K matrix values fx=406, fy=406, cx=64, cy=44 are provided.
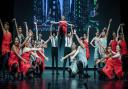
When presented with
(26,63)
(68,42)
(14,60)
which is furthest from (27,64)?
(68,42)

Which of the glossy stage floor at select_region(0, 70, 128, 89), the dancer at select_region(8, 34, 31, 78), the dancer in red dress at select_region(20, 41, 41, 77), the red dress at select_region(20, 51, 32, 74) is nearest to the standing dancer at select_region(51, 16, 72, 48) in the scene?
the dancer in red dress at select_region(20, 41, 41, 77)

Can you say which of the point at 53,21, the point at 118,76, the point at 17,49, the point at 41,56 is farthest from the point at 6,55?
the point at 53,21

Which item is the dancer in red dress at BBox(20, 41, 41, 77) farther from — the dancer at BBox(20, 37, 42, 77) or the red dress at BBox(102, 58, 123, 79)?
the red dress at BBox(102, 58, 123, 79)

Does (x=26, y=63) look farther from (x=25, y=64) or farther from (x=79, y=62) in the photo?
(x=79, y=62)

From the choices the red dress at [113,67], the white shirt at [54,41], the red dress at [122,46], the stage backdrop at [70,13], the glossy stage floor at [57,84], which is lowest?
the glossy stage floor at [57,84]

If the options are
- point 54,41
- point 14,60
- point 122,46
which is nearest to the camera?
point 14,60

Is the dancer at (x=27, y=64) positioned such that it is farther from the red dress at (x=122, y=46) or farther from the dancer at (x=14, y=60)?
the red dress at (x=122, y=46)

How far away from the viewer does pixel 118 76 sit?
11.2 m

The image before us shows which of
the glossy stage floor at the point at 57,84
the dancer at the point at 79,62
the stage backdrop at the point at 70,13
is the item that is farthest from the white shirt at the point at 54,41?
the glossy stage floor at the point at 57,84

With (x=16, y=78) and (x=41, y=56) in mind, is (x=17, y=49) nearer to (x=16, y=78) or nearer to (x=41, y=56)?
(x=16, y=78)

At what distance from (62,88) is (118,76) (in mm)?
3809

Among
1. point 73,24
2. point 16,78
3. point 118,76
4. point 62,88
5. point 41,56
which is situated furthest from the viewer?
point 73,24

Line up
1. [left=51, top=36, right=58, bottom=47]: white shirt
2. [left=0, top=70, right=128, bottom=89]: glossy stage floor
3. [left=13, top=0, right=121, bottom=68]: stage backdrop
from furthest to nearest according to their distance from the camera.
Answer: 1. [left=13, top=0, right=121, bottom=68]: stage backdrop
2. [left=51, top=36, right=58, bottom=47]: white shirt
3. [left=0, top=70, right=128, bottom=89]: glossy stage floor

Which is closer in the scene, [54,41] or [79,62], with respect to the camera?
[79,62]
